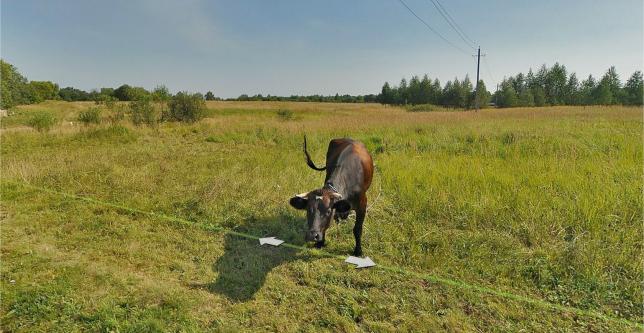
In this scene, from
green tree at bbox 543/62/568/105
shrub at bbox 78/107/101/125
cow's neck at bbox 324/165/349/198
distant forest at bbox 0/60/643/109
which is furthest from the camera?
green tree at bbox 543/62/568/105

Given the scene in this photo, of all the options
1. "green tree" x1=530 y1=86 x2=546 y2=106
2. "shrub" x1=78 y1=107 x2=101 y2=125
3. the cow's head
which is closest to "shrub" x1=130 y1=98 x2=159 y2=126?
"shrub" x1=78 y1=107 x2=101 y2=125

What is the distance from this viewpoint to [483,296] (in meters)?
2.72

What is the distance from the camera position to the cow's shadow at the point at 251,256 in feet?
9.83

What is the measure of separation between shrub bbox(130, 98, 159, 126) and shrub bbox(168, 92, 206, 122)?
168 centimetres

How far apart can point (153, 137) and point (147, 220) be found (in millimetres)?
10352

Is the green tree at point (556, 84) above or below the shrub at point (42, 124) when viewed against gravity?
above

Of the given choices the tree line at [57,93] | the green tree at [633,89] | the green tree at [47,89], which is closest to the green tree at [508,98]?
the green tree at [633,89]

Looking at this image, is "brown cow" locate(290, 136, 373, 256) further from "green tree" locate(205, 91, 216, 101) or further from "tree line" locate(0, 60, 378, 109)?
"green tree" locate(205, 91, 216, 101)

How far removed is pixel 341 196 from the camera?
3.08 m

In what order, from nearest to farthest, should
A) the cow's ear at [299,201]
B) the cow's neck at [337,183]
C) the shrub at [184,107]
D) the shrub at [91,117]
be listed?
the cow's ear at [299,201]
the cow's neck at [337,183]
the shrub at [91,117]
the shrub at [184,107]

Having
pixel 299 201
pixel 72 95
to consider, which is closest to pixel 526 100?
pixel 299 201

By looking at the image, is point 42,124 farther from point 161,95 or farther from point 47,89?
point 47,89

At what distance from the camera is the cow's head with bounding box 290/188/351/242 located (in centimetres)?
270

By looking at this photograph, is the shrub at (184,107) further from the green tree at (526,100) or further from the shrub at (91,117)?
the green tree at (526,100)
